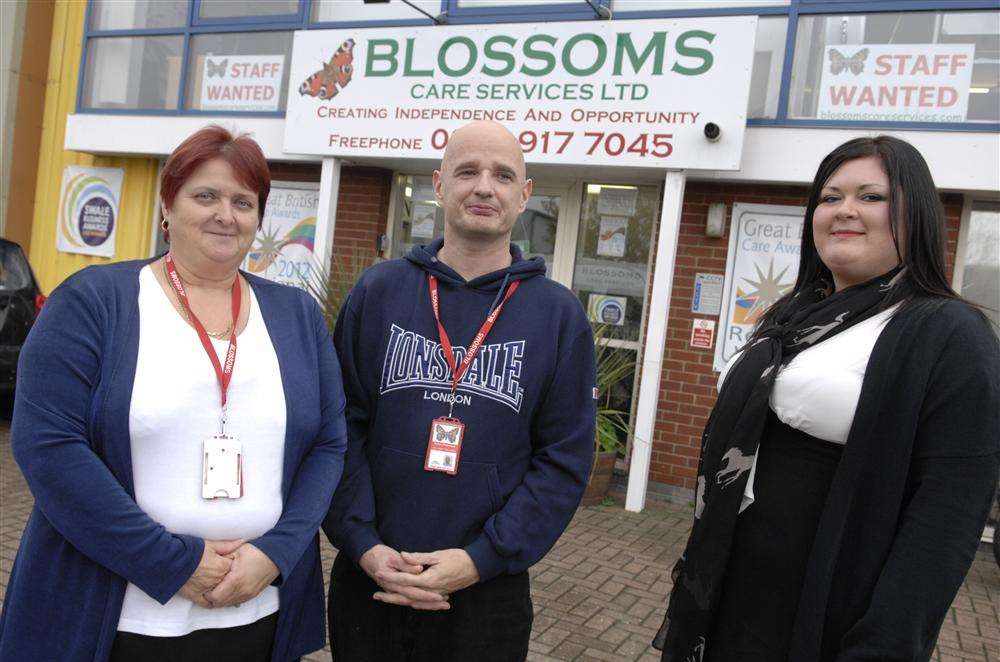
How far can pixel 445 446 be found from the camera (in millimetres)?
1980

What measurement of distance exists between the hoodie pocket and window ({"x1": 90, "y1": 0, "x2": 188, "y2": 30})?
25.5 feet

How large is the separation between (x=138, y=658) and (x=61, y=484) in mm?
443

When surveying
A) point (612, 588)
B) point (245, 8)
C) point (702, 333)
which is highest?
point (245, 8)

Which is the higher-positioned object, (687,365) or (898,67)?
(898,67)

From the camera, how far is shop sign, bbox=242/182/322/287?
764 centimetres

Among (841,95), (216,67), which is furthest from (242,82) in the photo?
(841,95)

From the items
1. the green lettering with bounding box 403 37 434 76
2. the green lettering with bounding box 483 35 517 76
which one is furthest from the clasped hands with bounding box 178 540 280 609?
the green lettering with bounding box 403 37 434 76

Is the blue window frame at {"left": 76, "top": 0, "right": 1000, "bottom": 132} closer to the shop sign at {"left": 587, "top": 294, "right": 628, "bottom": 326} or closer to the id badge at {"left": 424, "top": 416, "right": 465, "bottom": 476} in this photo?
the shop sign at {"left": 587, "top": 294, "right": 628, "bottom": 326}

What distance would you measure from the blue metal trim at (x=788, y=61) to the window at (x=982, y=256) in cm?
157

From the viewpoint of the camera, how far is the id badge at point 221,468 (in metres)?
1.75

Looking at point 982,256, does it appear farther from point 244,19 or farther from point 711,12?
point 244,19

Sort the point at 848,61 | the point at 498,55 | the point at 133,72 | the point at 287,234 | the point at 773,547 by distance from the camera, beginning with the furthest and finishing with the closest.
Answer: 1. the point at 133,72
2. the point at 287,234
3. the point at 498,55
4. the point at 848,61
5. the point at 773,547

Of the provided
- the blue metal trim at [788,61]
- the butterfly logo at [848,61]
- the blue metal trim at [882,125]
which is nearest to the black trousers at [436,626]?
the blue metal trim at [882,125]

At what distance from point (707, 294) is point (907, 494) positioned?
4728mm
